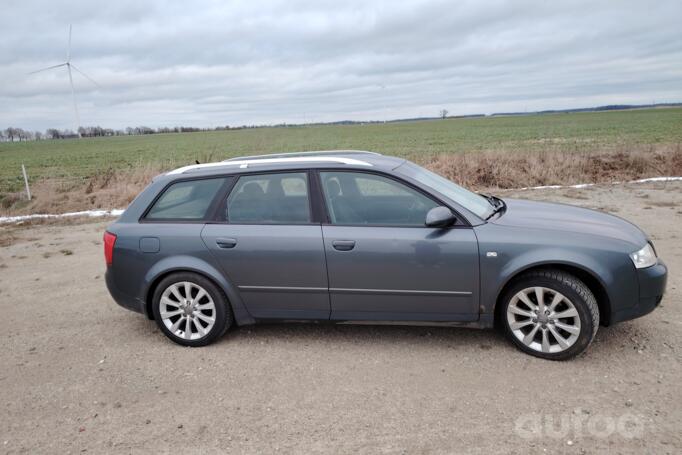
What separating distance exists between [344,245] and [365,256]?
7.0 inches

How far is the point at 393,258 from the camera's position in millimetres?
3730

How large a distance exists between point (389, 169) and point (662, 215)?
645 centimetres

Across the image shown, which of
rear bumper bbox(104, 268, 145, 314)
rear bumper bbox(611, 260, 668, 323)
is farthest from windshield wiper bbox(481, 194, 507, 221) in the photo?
rear bumper bbox(104, 268, 145, 314)

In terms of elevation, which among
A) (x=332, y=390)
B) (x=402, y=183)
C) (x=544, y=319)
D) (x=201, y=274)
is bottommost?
(x=332, y=390)

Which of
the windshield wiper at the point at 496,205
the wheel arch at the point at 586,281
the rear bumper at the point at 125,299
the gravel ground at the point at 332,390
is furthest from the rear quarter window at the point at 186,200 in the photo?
the wheel arch at the point at 586,281

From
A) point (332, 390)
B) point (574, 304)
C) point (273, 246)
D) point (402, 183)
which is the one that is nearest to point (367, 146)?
point (402, 183)

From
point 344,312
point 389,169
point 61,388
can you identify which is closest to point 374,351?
point 344,312

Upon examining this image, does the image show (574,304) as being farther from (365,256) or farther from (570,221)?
(365,256)

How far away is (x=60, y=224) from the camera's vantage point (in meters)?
10.2

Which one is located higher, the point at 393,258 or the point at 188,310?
the point at 393,258

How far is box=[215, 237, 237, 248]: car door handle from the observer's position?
157 inches

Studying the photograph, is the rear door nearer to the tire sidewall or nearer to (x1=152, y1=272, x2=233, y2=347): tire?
(x1=152, y1=272, x2=233, y2=347): tire

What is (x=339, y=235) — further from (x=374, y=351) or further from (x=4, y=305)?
(x=4, y=305)

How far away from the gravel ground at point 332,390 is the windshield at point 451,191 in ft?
3.37
